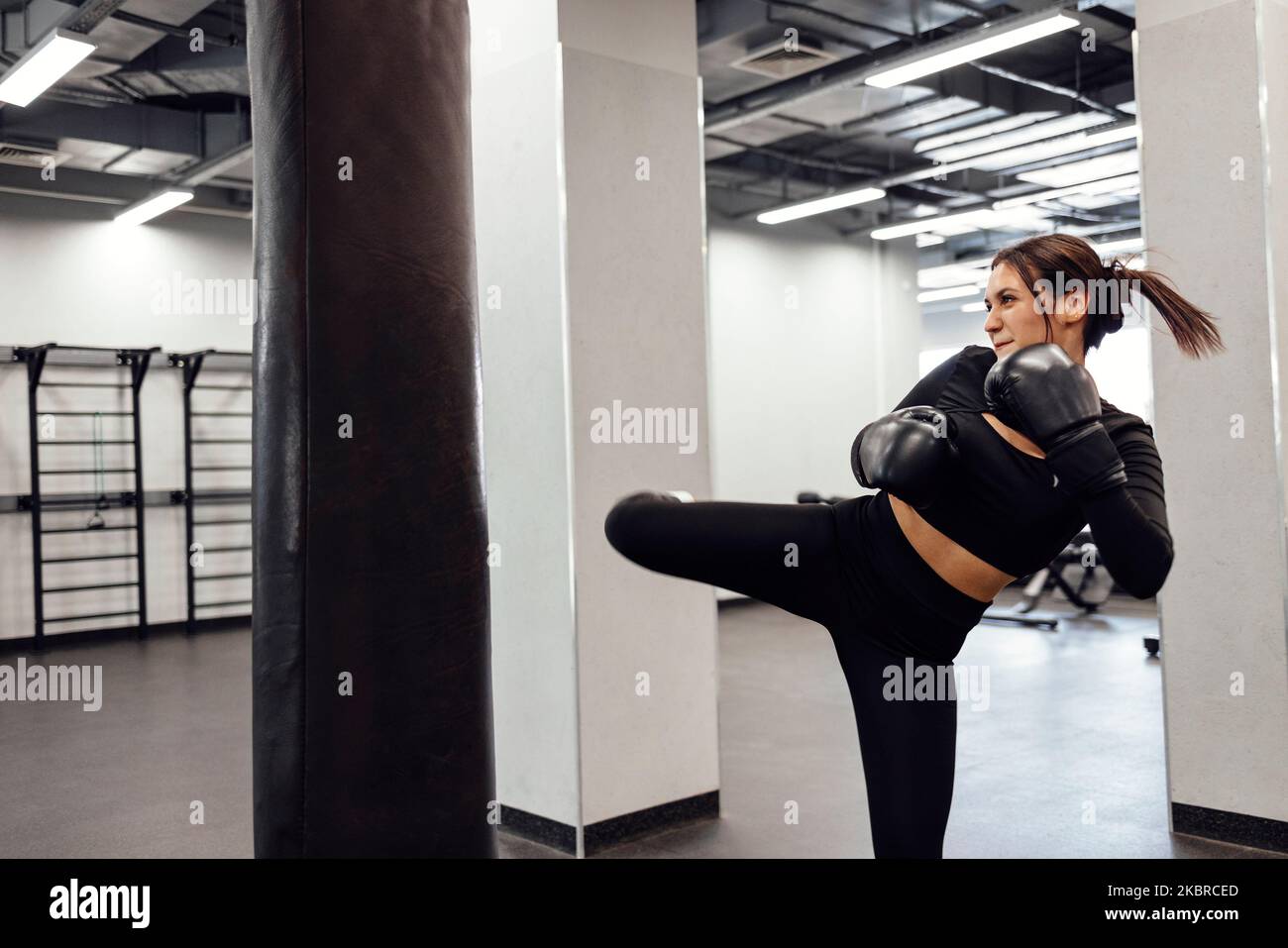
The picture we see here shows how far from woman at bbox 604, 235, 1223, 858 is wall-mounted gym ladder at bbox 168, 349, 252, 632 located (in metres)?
7.41

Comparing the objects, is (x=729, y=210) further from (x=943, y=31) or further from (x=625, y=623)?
(x=625, y=623)

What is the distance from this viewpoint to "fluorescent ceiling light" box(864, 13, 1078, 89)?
5.22 m

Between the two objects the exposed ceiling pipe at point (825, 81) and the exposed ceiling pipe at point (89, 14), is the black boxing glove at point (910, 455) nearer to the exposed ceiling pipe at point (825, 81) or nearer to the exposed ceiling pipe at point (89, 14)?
the exposed ceiling pipe at point (825, 81)

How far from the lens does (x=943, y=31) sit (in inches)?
228

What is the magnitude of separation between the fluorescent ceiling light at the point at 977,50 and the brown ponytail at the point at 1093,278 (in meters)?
3.76

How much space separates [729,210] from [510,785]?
7.06 metres

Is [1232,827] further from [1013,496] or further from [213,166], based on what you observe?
[213,166]

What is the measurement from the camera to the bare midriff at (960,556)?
5.99 ft

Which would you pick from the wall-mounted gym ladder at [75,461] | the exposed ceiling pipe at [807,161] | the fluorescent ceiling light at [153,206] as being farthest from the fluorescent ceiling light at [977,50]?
the wall-mounted gym ladder at [75,461]

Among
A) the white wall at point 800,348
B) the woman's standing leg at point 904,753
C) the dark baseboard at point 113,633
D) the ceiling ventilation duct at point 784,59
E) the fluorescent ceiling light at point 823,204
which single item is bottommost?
the dark baseboard at point 113,633

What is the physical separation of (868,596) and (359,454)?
3.01ft

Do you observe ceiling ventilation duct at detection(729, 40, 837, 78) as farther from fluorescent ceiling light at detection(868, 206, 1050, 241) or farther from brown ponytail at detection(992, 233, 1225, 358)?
brown ponytail at detection(992, 233, 1225, 358)
